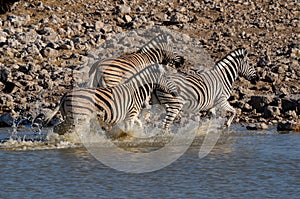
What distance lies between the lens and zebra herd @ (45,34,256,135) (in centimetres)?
1220

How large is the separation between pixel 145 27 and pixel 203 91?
6.27 m

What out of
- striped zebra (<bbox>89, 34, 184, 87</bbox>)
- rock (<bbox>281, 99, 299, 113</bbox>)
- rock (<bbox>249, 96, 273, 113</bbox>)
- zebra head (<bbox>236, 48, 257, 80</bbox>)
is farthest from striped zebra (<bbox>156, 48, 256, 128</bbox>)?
rock (<bbox>281, 99, 299, 113</bbox>)

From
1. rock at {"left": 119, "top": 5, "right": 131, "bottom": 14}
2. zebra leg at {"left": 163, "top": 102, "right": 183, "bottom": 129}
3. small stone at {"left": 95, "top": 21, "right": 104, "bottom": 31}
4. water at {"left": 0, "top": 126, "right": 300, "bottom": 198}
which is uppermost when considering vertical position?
rock at {"left": 119, "top": 5, "right": 131, "bottom": 14}

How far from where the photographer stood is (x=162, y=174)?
10102 millimetres

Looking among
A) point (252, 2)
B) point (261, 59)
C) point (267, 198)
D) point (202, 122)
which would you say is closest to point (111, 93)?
point (202, 122)

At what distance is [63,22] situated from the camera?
801 inches

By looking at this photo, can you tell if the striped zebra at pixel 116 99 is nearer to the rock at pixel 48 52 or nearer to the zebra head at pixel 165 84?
the zebra head at pixel 165 84

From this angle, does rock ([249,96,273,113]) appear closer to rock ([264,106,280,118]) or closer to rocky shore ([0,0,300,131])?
rocky shore ([0,0,300,131])

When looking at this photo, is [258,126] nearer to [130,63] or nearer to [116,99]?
[130,63]

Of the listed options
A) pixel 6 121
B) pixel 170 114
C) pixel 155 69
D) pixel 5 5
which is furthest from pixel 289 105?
pixel 5 5

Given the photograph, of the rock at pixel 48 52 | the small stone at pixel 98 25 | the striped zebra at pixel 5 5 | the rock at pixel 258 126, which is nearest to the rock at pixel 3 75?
the rock at pixel 48 52

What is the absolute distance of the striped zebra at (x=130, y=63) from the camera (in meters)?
14.2

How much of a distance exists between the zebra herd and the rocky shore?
931 millimetres

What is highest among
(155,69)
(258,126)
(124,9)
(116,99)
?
(124,9)
